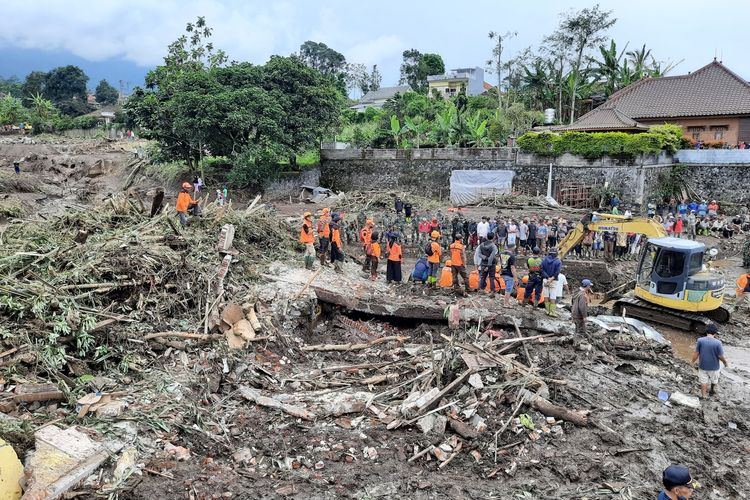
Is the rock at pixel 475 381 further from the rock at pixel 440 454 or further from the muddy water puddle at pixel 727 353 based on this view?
the muddy water puddle at pixel 727 353

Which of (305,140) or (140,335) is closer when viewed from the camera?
(140,335)

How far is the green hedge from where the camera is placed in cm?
2308

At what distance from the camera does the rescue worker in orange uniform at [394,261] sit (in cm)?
1257

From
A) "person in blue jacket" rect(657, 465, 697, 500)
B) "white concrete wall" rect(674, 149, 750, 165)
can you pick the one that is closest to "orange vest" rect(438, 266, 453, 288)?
"person in blue jacket" rect(657, 465, 697, 500)

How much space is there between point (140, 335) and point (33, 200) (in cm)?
2075

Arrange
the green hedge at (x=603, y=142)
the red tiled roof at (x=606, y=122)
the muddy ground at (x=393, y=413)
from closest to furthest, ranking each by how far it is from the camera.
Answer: the muddy ground at (x=393, y=413), the green hedge at (x=603, y=142), the red tiled roof at (x=606, y=122)

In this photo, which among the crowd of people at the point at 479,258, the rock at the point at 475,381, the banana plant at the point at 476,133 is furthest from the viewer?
the banana plant at the point at 476,133

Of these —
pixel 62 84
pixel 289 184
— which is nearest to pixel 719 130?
pixel 289 184

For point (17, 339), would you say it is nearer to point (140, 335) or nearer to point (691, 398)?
point (140, 335)

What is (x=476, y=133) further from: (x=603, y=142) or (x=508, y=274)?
(x=508, y=274)

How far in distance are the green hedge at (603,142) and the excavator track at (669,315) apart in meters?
12.9

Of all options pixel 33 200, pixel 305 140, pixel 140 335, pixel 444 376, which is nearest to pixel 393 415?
pixel 444 376

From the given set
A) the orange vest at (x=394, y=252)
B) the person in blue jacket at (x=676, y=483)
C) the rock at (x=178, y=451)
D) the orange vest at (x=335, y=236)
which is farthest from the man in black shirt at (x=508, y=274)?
the rock at (x=178, y=451)

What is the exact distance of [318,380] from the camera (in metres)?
8.52
